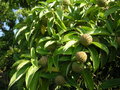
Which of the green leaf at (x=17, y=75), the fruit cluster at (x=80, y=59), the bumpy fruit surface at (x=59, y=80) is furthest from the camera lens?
the green leaf at (x=17, y=75)

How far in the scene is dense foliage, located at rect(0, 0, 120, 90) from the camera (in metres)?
1.61

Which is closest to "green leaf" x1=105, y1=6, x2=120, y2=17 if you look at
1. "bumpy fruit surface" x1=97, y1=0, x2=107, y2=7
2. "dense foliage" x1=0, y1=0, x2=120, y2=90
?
"dense foliage" x1=0, y1=0, x2=120, y2=90

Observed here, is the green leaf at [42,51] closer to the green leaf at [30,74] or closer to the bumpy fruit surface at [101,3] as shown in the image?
the green leaf at [30,74]

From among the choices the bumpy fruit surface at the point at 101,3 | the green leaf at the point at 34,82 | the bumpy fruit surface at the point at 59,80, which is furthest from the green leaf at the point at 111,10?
the green leaf at the point at 34,82

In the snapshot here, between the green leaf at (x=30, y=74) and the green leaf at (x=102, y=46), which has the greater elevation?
the green leaf at (x=102, y=46)

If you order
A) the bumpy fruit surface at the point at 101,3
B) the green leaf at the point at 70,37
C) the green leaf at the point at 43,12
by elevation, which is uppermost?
the green leaf at the point at 43,12

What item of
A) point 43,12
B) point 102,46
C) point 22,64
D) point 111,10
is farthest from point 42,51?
point 111,10

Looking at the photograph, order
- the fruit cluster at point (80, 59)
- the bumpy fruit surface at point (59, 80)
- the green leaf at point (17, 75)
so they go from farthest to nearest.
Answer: the green leaf at point (17, 75) → the bumpy fruit surface at point (59, 80) → the fruit cluster at point (80, 59)

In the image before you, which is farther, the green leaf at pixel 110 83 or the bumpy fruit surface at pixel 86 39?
the green leaf at pixel 110 83

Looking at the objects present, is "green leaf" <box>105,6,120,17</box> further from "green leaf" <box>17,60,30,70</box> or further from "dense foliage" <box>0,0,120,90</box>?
"green leaf" <box>17,60,30,70</box>

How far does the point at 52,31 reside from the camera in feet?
5.96

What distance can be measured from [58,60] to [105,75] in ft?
1.77

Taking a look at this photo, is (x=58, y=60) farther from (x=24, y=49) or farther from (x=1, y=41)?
(x=1, y=41)

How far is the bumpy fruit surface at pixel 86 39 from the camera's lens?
5.05 feet
